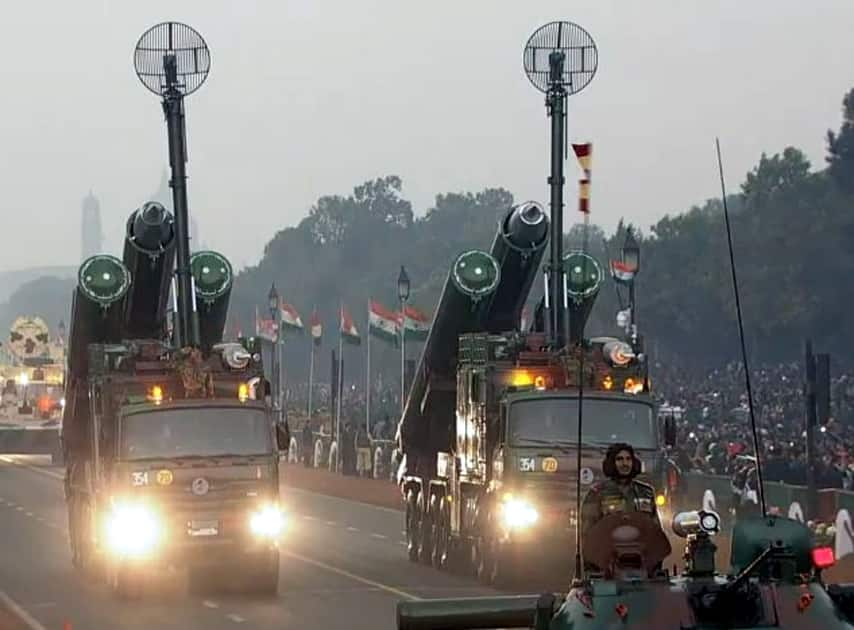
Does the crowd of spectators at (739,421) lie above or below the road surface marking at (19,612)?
above

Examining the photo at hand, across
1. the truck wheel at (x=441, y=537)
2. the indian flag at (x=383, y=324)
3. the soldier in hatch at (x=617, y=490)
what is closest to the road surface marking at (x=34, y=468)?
the indian flag at (x=383, y=324)

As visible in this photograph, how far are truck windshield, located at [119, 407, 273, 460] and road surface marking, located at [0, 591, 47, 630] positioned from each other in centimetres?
204

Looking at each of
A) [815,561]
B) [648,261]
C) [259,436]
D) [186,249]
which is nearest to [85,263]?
[186,249]

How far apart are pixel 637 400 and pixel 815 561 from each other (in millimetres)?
18665

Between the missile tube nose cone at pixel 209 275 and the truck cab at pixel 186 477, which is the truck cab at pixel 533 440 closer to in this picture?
the truck cab at pixel 186 477

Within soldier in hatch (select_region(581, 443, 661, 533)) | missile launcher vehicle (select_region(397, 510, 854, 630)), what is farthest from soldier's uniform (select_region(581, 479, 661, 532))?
missile launcher vehicle (select_region(397, 510, 854, 630))

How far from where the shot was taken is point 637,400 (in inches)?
1086

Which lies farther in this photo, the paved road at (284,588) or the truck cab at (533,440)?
the truck cab at (533,440)

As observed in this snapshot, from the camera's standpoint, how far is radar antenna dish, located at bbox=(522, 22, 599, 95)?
113 feet

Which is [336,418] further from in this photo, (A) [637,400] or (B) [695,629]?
(B) [695,629]

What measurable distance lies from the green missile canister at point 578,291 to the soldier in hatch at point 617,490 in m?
18.7

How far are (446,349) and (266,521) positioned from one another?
4.98m

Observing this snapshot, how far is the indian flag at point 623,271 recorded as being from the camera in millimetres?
40812

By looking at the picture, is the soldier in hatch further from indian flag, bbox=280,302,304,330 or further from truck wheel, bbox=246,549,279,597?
indian flag, bbox=280,302,304,330
